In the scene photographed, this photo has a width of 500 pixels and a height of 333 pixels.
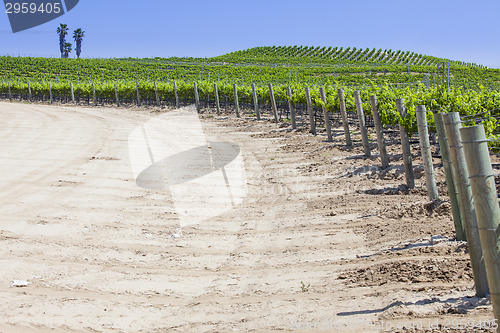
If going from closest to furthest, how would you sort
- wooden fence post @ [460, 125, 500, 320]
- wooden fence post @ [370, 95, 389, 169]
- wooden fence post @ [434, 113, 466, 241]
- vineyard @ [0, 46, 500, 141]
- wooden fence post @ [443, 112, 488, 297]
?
1. wooden fence post @ [460, 125, 500, 320]
2. wooden fence post @ [443, 112, 488, 297]
3. wooden fence post @ [434, 113, 466, 241]
4. wooden fence post @ [370, 95, 389, 169]
5. vineyard @ [0, 46, 500, 141]

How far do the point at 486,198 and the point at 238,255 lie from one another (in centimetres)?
394

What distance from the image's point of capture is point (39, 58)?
79.7m

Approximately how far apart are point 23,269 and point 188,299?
216 centimetres

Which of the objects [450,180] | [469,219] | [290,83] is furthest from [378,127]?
[290,83]

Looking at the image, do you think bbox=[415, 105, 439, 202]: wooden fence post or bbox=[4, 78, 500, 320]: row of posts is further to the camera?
bbox=[415, 105, 439, 202]: wooden fence post

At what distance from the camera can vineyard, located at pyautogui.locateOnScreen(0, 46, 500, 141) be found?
11.5m

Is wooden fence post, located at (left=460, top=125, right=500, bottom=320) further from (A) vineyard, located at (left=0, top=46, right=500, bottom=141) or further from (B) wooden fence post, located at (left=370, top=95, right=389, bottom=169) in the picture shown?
(B) wooden fence post, located at (left=370, top=95, right=389, bottom=169)

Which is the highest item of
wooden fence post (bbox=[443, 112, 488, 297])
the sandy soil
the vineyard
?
the vineyard

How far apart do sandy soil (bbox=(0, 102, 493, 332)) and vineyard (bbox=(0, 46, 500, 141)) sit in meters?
1.69

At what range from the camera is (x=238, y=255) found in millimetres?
6469

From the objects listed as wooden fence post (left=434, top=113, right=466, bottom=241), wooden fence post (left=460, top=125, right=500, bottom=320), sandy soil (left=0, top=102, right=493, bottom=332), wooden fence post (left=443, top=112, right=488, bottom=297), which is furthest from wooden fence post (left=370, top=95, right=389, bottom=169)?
wooden fence post (left=460, top=125, right=500, bottom=320)

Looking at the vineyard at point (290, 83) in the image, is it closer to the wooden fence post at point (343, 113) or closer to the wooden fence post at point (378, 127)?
the wooden fence post at point (378, 127)

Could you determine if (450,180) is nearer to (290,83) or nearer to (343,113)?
(343,113)

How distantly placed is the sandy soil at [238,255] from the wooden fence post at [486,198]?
0.77 metres
